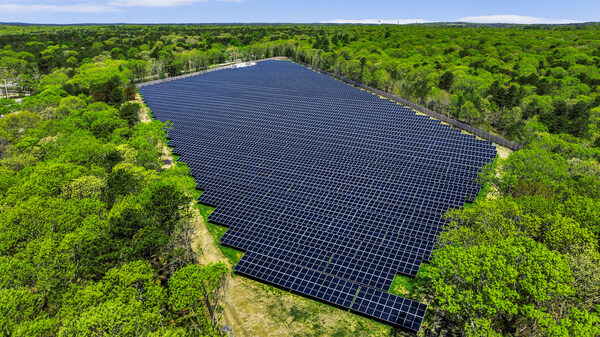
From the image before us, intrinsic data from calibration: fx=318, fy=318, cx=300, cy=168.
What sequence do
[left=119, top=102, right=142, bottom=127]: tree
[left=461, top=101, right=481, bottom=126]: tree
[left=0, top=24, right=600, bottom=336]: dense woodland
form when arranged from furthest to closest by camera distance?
[left=461, top=101, right=481, bottom=126]: tree
[left=119, top=102, right=142, bottom=127]: tree
[left=0, top=24, right=600, bottom=336]: dense woodland

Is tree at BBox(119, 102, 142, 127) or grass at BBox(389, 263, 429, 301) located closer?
grass at BBox(389, 263, 429, 301)

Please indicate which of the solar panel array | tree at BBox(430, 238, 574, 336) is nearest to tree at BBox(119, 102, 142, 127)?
the solar panel array

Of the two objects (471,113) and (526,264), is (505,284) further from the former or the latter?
(471,113)

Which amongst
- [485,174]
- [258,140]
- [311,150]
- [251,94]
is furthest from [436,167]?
[251,94]

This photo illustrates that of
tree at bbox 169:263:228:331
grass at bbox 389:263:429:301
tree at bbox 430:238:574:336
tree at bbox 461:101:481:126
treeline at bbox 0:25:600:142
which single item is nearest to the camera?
A: tree at bbox 430:238:574:336

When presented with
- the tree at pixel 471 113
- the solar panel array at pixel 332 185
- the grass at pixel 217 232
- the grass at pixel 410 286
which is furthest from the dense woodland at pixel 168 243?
the tree at pixel 471 113

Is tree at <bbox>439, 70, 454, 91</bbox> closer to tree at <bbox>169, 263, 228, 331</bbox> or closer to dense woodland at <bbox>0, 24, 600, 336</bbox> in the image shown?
dense woodland at <bbox>0, 24, 600, 336</bbox>

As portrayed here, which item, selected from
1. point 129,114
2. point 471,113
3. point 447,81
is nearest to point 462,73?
point 447,81

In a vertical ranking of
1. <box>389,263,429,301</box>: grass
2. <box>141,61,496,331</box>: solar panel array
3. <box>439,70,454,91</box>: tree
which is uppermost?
<box>439,70,454,91</box>: tree
